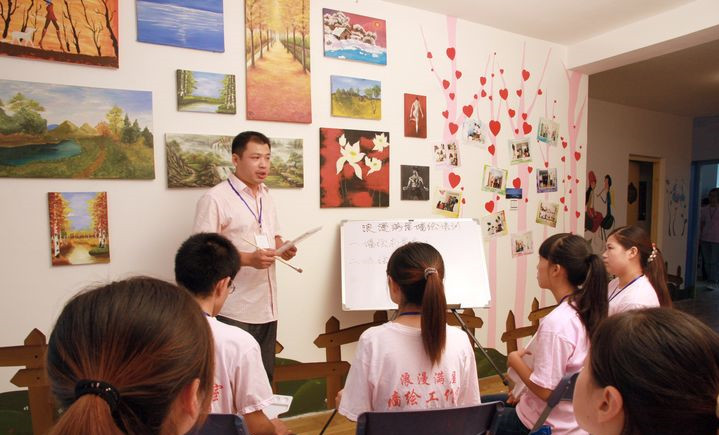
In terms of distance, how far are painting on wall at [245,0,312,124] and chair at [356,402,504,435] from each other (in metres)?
1.85

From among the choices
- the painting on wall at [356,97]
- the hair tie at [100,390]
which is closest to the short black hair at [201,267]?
the hair tie at [100,390]

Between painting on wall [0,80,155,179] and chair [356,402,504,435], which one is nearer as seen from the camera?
chair [356,402,504,435]

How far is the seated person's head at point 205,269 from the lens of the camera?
1.35 m

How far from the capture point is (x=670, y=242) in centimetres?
657

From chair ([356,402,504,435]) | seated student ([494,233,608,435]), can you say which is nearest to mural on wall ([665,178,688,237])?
seated student ([494,233,608,435])

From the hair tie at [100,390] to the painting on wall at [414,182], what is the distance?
2.47m

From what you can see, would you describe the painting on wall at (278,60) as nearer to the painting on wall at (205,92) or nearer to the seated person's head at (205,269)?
the painting on wall at (205,92)

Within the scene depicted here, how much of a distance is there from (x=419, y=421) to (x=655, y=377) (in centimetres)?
57

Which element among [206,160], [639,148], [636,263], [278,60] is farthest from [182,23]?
[639,148]

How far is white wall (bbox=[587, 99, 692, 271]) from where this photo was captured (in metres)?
5.57

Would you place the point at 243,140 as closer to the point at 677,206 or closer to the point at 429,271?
the point at 429,271

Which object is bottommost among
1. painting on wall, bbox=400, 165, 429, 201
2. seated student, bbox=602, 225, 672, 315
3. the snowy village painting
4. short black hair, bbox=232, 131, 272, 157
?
seated student, bbox=602, 225, 672, 315

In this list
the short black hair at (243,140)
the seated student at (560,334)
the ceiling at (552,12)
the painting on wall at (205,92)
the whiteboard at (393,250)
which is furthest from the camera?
the ceiling at (552,12)

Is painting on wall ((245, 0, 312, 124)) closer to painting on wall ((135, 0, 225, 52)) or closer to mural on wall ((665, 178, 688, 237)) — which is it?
painting on wall ((135, 0, 225, 52))
